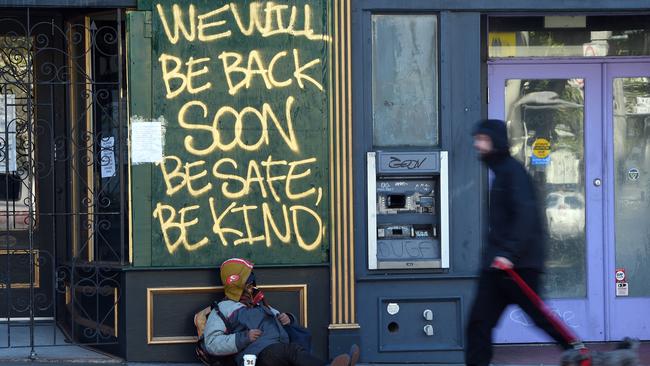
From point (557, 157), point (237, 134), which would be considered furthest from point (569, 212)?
point (237, 134)

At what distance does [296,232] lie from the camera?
340 inches

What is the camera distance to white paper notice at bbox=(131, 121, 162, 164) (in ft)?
27.8

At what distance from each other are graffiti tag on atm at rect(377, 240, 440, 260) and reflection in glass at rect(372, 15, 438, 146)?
803 mm

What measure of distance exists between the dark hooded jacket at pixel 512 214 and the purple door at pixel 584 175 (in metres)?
2.87

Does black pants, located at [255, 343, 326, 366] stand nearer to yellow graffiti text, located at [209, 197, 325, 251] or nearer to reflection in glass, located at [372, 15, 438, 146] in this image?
yellow graffiti text, located at [209, 197, 325, 251]

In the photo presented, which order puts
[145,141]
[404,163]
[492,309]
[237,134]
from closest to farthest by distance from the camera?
[492,309] < [145,141] < [237,134] < [404,163]

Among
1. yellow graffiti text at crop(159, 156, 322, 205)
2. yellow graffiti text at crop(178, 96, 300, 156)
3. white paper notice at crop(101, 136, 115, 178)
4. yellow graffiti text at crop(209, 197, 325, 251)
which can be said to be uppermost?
yellow graffiti text at crop(178, 96, 300, 156)

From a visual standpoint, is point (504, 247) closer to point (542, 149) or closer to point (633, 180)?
point (542, 149)

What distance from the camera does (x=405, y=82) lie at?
29.0 feet

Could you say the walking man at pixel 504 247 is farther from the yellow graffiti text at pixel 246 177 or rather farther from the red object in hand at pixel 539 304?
the yellow graffiti text at pixel 246 177

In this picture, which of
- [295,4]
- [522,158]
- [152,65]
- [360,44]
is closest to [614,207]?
[522,158]

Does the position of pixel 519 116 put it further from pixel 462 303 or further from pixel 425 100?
pixel 462 303

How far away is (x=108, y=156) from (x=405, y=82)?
252cm

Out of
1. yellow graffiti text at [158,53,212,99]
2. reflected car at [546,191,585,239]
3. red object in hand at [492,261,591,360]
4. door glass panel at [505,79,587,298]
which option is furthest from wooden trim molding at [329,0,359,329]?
red object in hand at [492,261,591,360]
